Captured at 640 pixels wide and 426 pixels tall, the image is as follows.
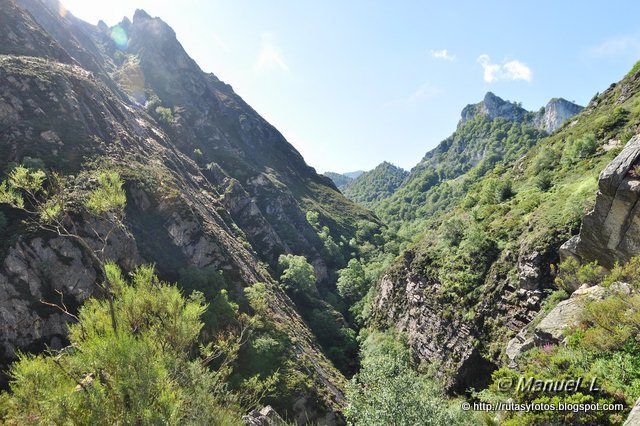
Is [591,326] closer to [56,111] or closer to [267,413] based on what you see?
[267,413]

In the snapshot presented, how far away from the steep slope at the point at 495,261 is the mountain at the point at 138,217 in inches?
747

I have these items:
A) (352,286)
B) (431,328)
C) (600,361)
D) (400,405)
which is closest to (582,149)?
(431,328)

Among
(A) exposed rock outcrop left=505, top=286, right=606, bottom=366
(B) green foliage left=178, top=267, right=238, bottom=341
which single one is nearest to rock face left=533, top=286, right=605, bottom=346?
(A) exposed rock outcrop left=505, top=286, right=606, bottom=366

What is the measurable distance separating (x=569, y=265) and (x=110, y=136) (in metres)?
82.5

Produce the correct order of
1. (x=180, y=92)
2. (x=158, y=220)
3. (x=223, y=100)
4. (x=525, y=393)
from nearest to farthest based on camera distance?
(x=525, y=393) < (x=158, y=220) < (x=180, y=92) < (x=223, y=100)

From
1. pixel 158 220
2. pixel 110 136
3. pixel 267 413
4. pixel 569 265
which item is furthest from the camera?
pixel 110 136

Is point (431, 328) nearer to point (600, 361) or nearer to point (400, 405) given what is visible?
point (400, 405)

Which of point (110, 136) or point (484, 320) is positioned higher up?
point (484, 320)

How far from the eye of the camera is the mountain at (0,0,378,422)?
38.1 m

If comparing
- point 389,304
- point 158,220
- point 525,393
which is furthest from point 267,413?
point 158,220

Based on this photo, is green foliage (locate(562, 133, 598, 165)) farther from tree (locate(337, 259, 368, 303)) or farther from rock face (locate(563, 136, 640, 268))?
tree (locate(337, 259, 368, 303))

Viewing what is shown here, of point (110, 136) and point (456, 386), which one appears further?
point (110, 136)

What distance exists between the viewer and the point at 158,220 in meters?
58.2

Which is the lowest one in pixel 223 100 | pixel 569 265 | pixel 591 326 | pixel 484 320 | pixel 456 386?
pixel 456 386
